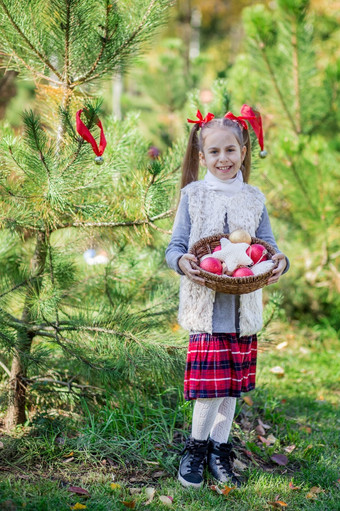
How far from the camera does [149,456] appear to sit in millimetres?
2289

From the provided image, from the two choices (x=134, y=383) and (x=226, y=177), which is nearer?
(x=226, y=177)

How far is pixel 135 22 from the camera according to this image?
2.23 m

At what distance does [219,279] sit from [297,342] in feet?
8.73

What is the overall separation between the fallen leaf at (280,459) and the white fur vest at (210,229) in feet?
2.44

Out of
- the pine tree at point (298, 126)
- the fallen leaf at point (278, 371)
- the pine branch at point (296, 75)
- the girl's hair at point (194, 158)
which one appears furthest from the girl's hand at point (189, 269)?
the pine branch at point (296, 75)

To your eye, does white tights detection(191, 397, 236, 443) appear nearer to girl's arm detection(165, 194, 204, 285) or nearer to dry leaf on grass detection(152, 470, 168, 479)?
dry leaf on grass detection(152, 470, 168, 479)

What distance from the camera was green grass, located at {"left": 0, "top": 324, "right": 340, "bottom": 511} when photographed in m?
1.95

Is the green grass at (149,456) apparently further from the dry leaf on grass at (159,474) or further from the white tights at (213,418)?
the white tights at (213,418)

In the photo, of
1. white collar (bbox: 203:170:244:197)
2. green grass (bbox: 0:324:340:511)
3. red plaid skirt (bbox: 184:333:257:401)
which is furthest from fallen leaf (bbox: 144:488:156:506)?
white collar (bbox: 203:170:244:197)

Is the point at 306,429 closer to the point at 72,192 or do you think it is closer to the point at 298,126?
the point at 72,192

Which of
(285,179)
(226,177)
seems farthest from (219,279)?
(285,179)

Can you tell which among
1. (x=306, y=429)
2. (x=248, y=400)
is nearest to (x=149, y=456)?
(x=248, y=400)

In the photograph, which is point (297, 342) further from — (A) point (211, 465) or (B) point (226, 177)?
(B) point (226, 177)

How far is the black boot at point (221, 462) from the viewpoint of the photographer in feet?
6.97
